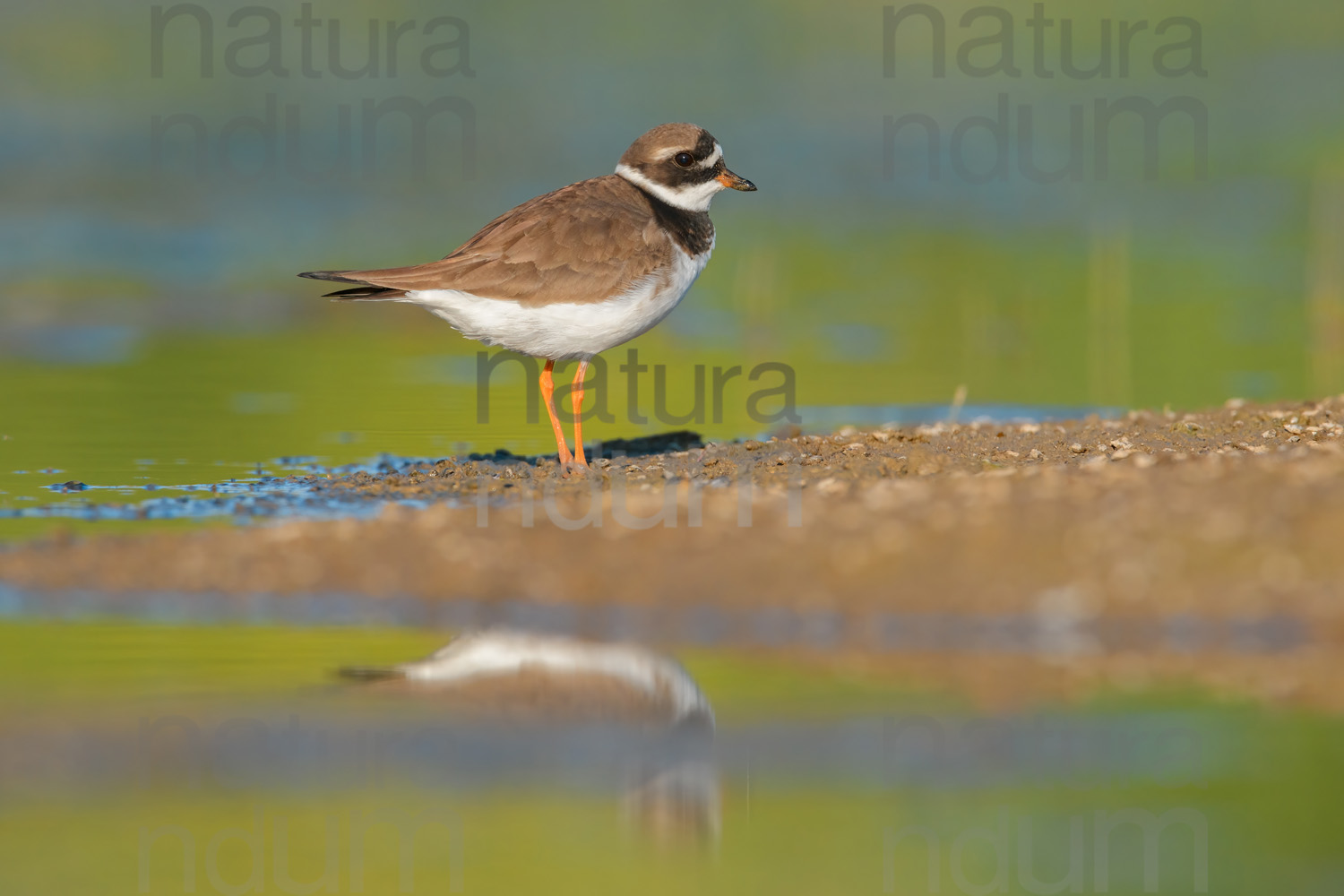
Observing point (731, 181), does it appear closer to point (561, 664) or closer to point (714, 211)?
point (561, 664)

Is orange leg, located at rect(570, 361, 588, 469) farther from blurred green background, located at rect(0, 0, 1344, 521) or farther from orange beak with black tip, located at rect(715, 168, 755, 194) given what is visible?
orange beak with black tip, located at rect(715, 168, 755, 194)

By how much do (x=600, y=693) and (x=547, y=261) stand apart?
4.46 metres

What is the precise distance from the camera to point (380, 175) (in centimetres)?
3020

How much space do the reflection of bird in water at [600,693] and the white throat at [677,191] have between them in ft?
16.2

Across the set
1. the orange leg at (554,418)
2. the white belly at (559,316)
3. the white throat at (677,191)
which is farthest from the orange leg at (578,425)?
the white throat at (677,191)

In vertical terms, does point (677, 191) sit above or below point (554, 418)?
above

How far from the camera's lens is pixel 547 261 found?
10.5 m

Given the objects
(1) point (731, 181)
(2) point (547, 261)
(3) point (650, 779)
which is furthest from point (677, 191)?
(3) point (650, 779)

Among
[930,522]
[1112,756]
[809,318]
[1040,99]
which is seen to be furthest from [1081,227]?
[1112,756]

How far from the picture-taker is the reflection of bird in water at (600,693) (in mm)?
5586

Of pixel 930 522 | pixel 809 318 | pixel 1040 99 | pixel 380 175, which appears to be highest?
pixel 1040 99

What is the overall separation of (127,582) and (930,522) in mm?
3800

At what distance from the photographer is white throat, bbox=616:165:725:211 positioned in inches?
458

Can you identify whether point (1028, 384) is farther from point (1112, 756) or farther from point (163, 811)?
point (163, 811)
